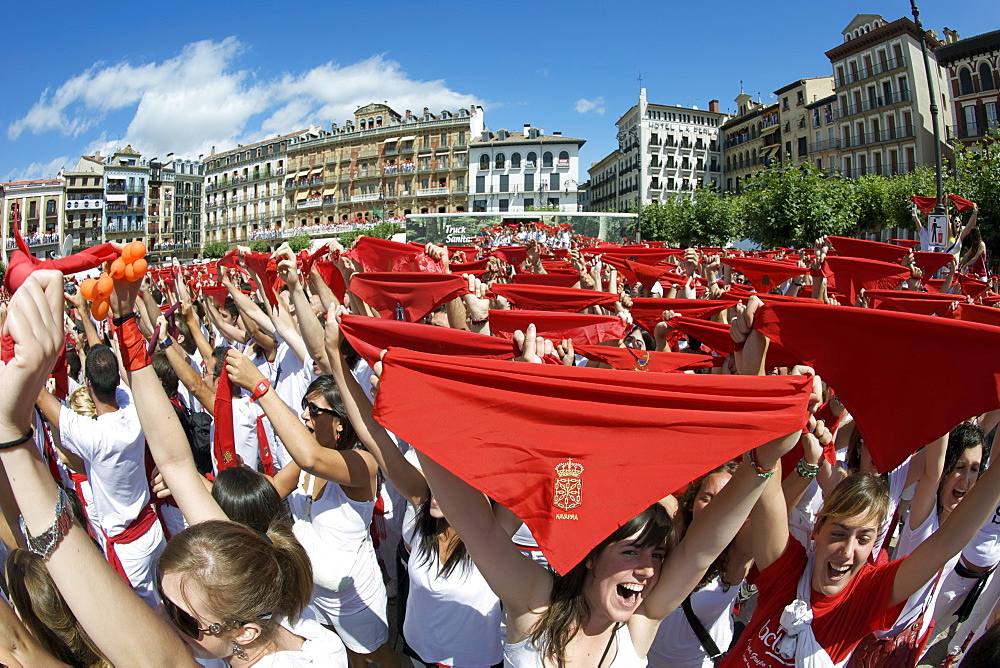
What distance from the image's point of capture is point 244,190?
312ft

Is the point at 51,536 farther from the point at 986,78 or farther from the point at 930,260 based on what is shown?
the point at 986,78

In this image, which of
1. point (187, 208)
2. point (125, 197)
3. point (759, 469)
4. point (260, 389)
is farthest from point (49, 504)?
point (187, 208)

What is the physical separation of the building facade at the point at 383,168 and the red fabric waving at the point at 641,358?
236 feet

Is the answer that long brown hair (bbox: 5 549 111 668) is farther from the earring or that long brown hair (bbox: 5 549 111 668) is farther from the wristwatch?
the wristwatch

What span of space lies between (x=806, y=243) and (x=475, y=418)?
2453 centimetres

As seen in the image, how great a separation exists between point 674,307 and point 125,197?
100 metres

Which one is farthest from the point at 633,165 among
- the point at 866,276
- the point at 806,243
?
the point at 866,276

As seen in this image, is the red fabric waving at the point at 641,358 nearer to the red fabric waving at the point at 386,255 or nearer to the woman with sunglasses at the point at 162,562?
the red fabric waving at the point at 386,255

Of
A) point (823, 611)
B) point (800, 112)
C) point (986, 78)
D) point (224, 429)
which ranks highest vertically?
point (800, 112)

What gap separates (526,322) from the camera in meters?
4.93

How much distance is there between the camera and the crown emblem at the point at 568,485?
1.92 meters

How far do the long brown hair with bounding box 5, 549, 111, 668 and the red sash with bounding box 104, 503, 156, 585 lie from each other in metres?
1.84

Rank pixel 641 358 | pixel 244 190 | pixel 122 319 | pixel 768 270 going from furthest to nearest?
pixel 244 190, pixel 768 270, pixel 641 358, pixel 122 319

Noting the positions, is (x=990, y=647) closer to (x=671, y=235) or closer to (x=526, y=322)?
(x=526, y=322)
